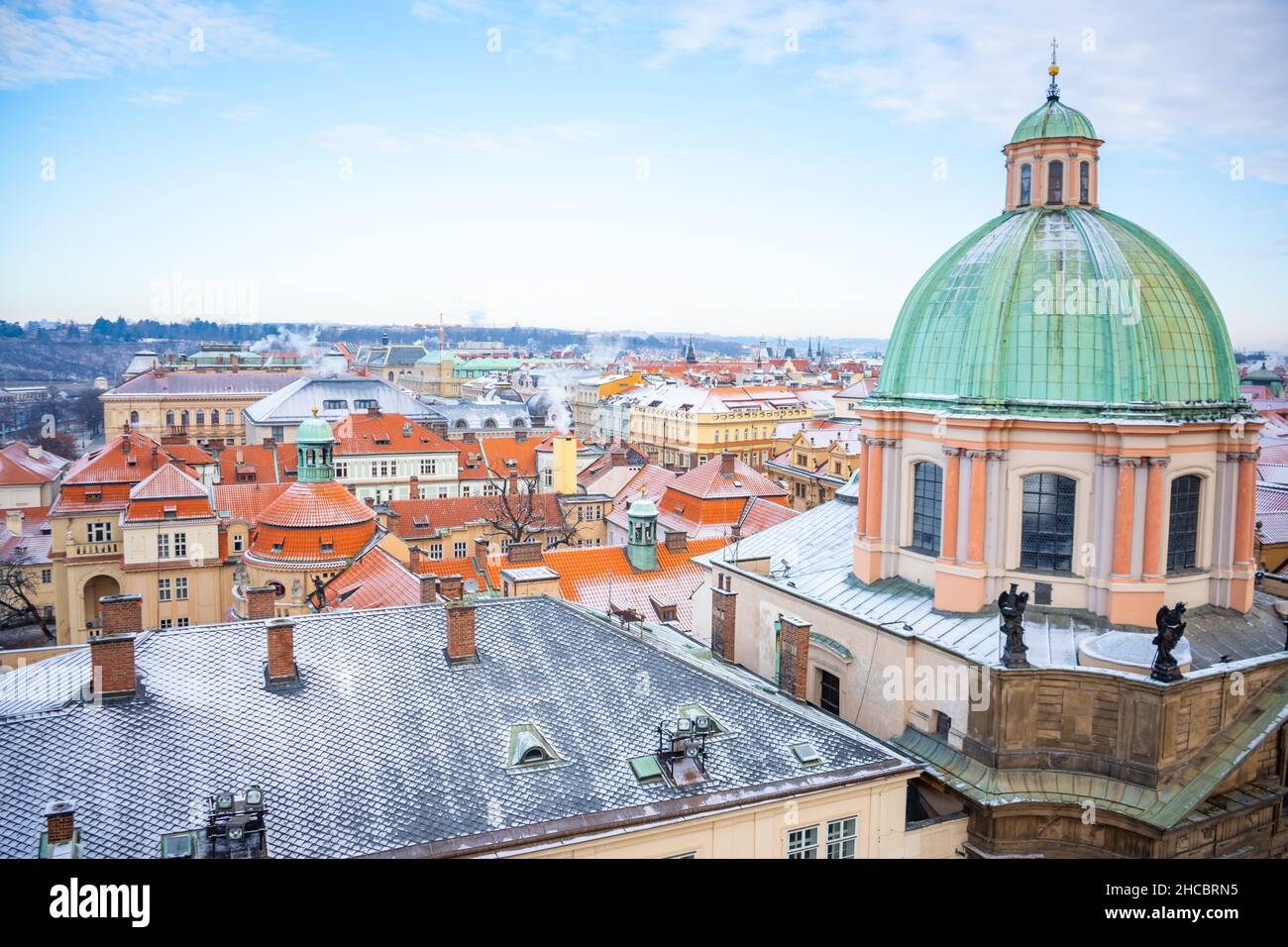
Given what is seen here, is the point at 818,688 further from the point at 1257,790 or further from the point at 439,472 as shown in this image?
the point at 439,472

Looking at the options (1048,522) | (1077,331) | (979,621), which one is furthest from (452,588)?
(1077,331)

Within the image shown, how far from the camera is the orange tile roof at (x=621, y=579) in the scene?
42656mm

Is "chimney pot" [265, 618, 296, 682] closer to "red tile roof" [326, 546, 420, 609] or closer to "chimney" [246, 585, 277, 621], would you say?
"chimney" [246, 585, 277, 621]

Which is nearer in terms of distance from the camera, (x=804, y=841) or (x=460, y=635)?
(x=804, y=841)

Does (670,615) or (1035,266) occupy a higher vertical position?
(1035,266)

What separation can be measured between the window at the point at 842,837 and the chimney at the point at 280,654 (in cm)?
1182

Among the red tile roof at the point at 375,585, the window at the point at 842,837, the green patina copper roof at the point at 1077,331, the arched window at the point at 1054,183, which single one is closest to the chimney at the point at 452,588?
the red tile roof at the point at 375,585

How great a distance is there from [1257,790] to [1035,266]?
13801mm

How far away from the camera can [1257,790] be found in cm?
2209

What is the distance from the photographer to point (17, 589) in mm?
52281

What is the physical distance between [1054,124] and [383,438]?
66840mm

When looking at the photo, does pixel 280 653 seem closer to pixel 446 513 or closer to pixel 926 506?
pixel 926 506

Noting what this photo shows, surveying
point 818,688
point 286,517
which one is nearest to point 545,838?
point 818,688

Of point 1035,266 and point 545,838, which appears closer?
point 545,838
